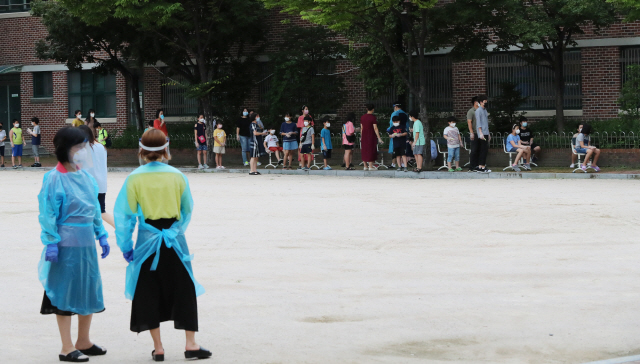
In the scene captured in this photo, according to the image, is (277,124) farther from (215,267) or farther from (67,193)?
(67,193)

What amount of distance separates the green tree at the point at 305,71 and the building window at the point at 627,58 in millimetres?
8833

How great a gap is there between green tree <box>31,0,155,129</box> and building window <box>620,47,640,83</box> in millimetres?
15369

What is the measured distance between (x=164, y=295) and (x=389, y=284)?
3.06 meters

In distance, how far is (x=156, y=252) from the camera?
225 inches

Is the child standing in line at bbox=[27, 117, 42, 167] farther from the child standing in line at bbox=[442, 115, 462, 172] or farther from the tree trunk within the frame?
the tree trunk

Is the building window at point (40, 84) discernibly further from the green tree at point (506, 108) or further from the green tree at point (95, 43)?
the green tree at point (506, 108)

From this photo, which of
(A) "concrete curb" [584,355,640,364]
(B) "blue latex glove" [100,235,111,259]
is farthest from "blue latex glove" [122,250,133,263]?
(A) "concrete curb" [584,355,640,364]

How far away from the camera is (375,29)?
24922mm

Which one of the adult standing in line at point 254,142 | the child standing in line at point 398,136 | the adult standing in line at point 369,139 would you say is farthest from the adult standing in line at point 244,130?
the child standing in line at point 398,136

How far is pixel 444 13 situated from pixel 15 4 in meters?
21.8

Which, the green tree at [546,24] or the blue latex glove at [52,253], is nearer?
the blue latex glove at [52,253]

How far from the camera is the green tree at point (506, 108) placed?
89.2 feet

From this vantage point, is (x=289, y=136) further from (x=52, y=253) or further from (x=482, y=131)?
(x=52, y=253)

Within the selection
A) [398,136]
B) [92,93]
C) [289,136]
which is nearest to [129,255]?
[398,136]
